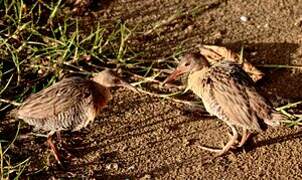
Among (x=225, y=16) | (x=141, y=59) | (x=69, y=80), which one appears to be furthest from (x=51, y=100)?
(x=225, y=16)

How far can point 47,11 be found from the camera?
567cm

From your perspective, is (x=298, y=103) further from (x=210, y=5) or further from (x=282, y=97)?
(x=210, y=5)

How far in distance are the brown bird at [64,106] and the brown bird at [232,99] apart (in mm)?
657

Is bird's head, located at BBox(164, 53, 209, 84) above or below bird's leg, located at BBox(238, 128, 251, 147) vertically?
above

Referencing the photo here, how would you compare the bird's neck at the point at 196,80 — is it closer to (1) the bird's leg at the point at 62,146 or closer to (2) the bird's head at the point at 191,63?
(2) the bird's head at the point at 191,63

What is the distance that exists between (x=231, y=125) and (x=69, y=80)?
113cm

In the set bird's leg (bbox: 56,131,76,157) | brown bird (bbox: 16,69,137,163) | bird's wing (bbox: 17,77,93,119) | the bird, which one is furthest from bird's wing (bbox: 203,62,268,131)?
bird's leg (bbox: 56,131,76,157)

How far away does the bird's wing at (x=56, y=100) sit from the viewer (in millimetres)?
4500

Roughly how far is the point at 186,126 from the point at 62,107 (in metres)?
0.93

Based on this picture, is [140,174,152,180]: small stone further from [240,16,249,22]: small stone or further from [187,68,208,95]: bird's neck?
[240,16,249,22]: small stone

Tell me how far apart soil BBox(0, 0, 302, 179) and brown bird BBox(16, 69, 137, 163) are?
248 mm

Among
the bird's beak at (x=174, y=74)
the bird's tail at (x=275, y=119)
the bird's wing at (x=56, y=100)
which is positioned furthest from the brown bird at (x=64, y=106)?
the bird's tail at (x=275, y=119)

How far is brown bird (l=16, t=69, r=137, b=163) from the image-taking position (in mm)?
4504

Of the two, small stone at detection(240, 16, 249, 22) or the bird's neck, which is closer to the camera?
the bird's neck
